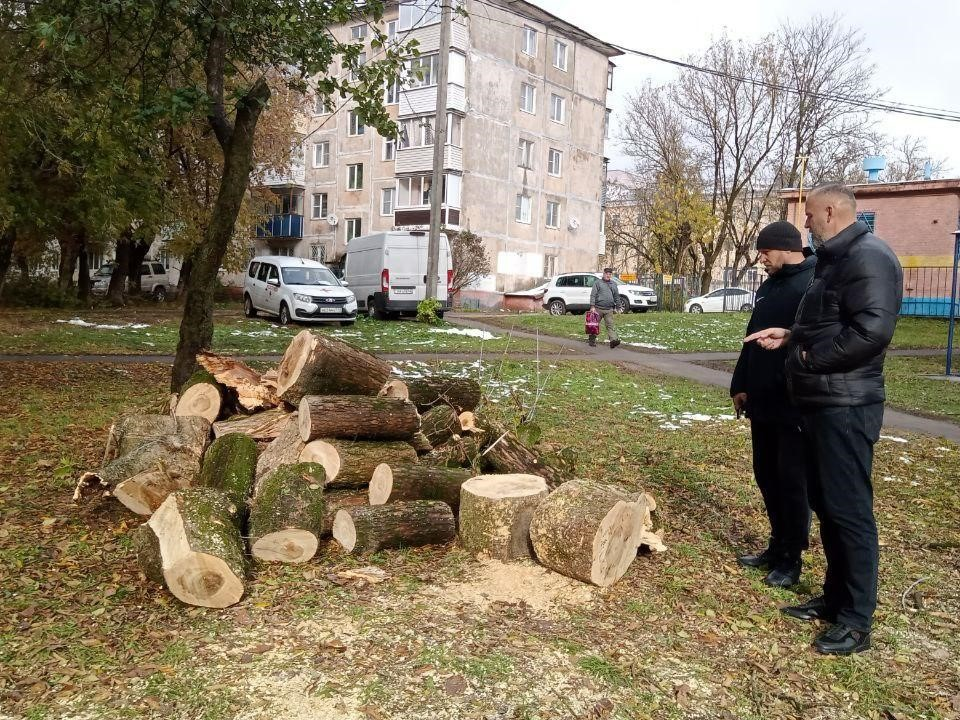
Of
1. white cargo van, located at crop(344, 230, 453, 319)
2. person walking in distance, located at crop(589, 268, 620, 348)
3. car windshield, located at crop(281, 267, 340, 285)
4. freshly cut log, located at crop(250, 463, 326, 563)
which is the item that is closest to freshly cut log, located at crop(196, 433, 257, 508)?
freshly cut log, located at crop(250, 463, 326, 563)

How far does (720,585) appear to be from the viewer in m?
4.48

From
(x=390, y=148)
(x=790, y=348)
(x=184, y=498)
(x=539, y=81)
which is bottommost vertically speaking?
(x=184, y=498)

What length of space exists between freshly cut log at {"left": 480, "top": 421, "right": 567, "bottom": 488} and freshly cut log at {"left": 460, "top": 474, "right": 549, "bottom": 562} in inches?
24.5

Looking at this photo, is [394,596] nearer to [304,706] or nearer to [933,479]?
[304,706]

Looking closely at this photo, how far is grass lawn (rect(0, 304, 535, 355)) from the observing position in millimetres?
14586

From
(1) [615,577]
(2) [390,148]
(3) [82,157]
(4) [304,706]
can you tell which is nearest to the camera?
(4) [304,706]

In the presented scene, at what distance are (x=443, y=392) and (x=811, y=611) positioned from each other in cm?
309

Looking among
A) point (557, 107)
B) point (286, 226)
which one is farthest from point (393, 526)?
point (286, 226)

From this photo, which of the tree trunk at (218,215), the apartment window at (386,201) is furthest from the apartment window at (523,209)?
the tree trunk at (218,215)

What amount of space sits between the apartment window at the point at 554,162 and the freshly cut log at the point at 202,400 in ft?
128

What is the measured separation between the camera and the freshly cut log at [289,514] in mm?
4508

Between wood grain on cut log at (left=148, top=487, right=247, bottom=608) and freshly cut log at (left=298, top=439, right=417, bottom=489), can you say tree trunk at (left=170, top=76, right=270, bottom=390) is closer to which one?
freshly cut log at (left=298, top=439, right=417, bottom=489)

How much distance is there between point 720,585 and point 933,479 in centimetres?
369

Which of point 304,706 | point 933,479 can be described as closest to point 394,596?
point 304,706
